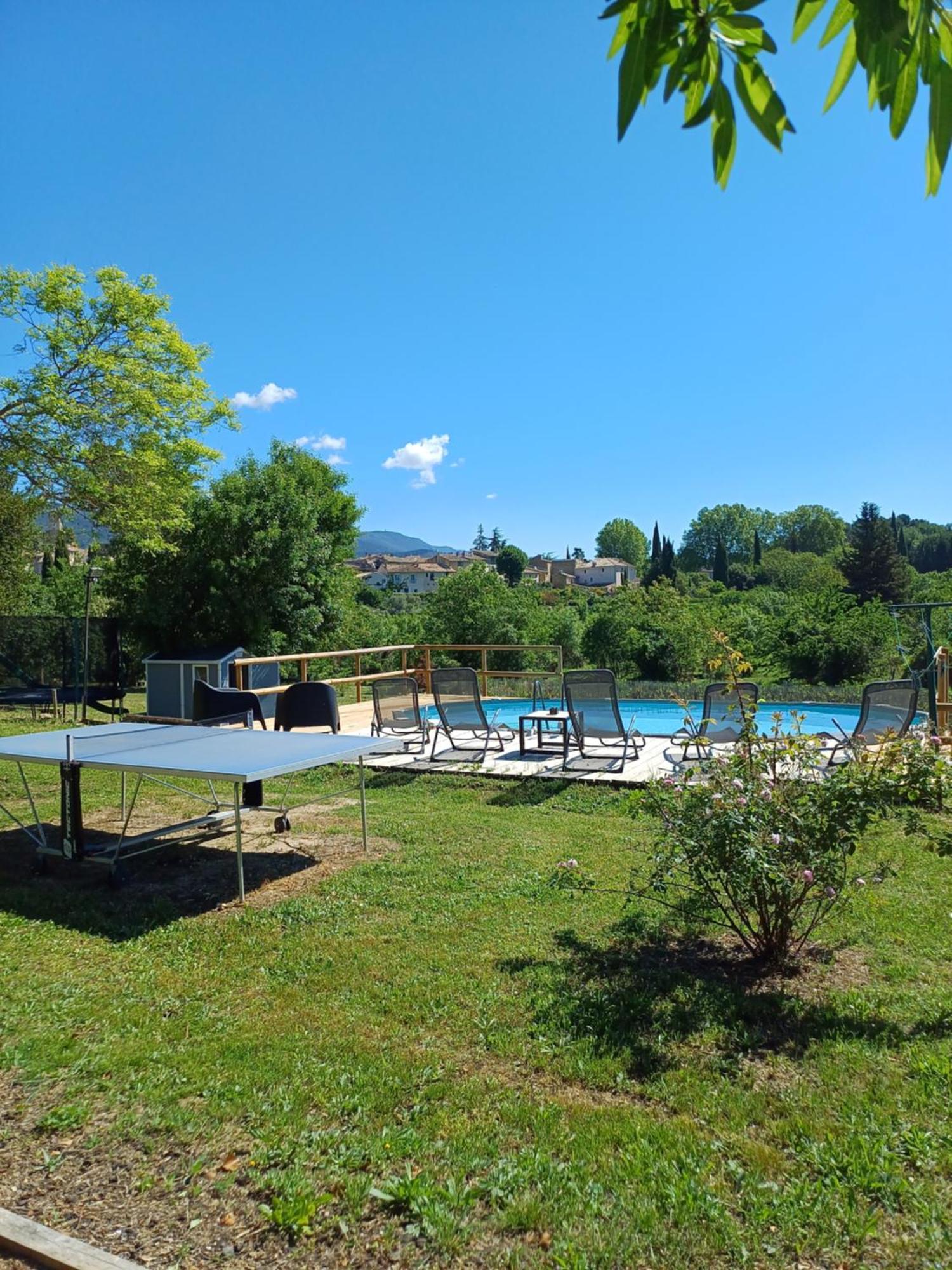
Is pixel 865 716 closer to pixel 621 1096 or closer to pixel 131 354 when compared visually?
pixel 621 1096

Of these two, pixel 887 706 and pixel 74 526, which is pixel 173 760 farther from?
pixel 74 526

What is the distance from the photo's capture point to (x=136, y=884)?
17.1 ft

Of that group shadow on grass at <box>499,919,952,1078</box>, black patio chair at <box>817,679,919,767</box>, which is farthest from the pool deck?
shadow on grass at <box>499,919,952,1078</box>

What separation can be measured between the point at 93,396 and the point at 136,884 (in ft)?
20.7

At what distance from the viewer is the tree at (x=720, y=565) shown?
91.4m

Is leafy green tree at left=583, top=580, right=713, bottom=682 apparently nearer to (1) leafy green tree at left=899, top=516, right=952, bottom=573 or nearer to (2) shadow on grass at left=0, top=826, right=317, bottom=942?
(2) shadow on grass at left=0, top=826, right=317, bottom=942

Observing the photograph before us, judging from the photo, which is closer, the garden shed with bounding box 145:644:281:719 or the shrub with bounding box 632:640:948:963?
the shrub with bounding box 632:640:948:963

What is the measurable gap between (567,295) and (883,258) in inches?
317

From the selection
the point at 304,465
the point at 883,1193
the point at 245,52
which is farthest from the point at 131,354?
the point at 304,465

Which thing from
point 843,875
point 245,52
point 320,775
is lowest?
point 320,775

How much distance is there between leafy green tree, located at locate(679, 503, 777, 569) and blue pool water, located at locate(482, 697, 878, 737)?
101 meters

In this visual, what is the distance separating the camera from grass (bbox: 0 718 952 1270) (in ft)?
6.63

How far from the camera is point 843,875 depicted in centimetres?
341

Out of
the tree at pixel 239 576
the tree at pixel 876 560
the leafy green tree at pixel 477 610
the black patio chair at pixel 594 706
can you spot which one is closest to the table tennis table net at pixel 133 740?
the black patio chair at pixel 594 706
